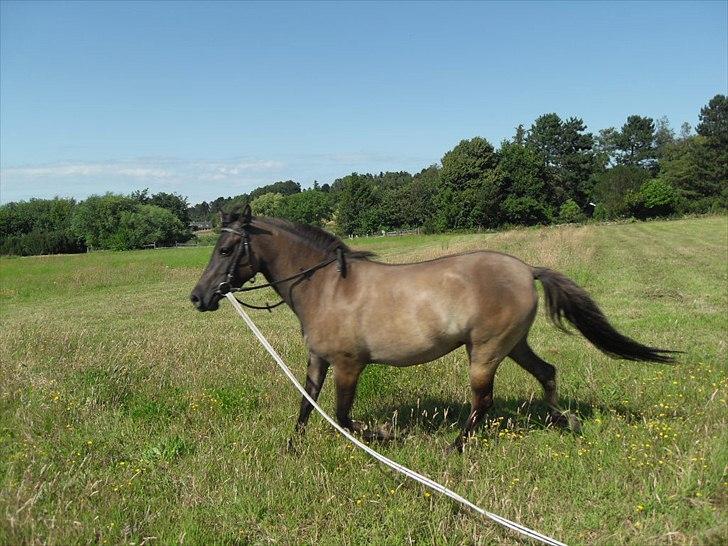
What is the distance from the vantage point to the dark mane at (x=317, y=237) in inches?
203

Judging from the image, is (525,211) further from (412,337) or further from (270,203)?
(270,203)

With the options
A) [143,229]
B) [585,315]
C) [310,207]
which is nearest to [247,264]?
[585,315]

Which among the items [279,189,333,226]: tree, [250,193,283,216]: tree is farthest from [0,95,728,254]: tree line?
[250,193,283,216]: tree

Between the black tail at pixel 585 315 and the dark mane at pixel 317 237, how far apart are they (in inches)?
72.7

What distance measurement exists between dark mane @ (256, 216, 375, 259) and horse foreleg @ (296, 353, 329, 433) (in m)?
1.06

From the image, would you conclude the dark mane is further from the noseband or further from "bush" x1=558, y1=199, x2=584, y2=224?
"bush" x1=558, y1=199, x2=584, y2=224

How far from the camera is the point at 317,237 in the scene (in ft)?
17.2

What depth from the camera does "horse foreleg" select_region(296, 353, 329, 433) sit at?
5.08 m

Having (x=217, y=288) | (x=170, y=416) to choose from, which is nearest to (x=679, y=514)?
(x=217, y=288)

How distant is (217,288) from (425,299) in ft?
6.51

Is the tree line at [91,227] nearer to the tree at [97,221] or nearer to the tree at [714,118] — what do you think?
the tree at [97,221]

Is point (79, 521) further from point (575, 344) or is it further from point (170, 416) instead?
point (575, 344)

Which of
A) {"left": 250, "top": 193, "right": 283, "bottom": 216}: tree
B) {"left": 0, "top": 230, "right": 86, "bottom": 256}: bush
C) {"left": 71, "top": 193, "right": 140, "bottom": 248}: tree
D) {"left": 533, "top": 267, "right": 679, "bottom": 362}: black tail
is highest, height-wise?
{"left": 250, "top": 193, "right": 283, "bottom": 216}: tree

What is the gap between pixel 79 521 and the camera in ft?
12.0
